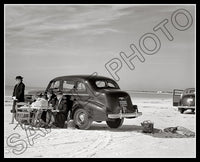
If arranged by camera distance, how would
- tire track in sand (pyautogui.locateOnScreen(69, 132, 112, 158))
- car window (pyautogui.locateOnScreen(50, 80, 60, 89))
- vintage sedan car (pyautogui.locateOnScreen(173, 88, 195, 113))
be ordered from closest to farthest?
1. tire track in sand (pyautogui.locateOnScreen(69, 132, 112, 158))
2. car window (pyautogui.locateOnScreen(50, 80, 60, 89))
3. vintage sedan car (pyautogui.locateOnScreen(173, 88, 195, 113))

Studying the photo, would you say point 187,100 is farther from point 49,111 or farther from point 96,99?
point 49,111

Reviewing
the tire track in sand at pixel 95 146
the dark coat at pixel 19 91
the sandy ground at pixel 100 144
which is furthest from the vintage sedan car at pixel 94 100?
the dark coat at pixel 19 91

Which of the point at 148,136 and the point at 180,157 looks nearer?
the point at 180,157

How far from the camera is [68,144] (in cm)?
1022

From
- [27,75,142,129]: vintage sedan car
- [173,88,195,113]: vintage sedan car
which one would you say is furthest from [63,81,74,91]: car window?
[173,88,195,113]: vintage sedan car

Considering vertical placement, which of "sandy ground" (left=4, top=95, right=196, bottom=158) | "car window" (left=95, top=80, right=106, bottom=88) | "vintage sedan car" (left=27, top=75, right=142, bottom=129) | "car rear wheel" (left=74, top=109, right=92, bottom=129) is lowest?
"sandy ground" (left=4, top=95, right=196, bottom=158)

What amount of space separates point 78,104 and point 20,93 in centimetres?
290

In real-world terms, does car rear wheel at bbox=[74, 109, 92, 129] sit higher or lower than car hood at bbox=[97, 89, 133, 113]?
lower

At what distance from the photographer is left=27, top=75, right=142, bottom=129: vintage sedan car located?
12.9 m

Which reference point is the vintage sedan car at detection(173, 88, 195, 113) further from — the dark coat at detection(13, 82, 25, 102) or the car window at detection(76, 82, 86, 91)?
the dark coat at detection(13, 82, 25, 102)

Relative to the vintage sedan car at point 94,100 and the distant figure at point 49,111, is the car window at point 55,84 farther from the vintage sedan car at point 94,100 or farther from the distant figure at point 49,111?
the distant figure at point 49,111
